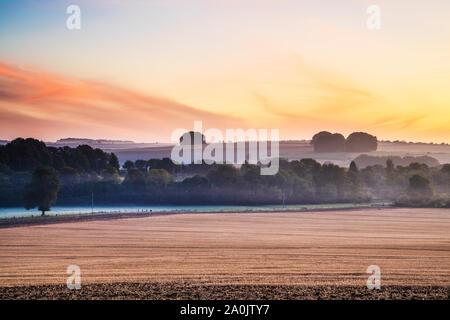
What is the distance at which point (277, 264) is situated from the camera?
29422 mm

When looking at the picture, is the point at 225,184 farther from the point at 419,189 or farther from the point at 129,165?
the point at 129,165

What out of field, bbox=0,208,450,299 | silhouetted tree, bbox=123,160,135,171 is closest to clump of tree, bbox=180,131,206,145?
silhouetted tree, bbox=123,160,135,171

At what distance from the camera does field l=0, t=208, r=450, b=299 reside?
67.6ft

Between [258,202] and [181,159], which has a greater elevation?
[181,159]

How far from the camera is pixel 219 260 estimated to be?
31.4 meters

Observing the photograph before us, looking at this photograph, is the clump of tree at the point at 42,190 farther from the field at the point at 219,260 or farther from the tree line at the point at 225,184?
the field at the point at 219,260

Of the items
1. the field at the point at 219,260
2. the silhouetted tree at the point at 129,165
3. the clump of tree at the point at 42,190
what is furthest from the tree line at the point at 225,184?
the field at the point at 219,260

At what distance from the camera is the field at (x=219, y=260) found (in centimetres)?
2061

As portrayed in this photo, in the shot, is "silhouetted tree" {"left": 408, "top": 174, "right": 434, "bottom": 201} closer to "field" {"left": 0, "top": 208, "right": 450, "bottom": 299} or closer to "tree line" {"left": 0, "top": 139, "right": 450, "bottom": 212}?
"tree line" {"left": 0, "top": 139, "right": 450, "bottom": 212}
